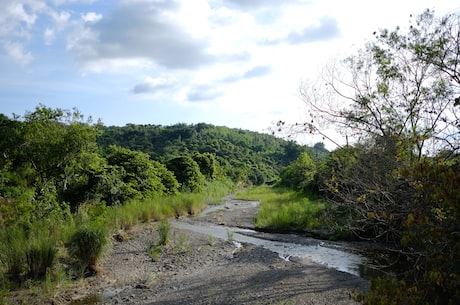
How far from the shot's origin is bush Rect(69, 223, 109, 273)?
11398 millimetres

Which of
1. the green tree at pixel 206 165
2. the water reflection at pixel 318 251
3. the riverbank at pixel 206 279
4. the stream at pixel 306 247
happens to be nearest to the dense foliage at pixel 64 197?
the riverbank at pixel 206 279

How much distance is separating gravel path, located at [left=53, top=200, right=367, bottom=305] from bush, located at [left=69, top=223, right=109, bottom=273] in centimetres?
51

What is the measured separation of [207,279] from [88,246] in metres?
3.66

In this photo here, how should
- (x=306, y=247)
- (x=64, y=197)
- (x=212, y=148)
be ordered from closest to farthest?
(x=306, y=247)
(x=64, y=197)
(x=212, y=148)

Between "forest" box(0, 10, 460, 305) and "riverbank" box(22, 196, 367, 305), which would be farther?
"riverbank" box(22, 196, 367, 305)

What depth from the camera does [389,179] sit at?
8.14 meters

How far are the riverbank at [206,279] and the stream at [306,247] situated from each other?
2.52ft

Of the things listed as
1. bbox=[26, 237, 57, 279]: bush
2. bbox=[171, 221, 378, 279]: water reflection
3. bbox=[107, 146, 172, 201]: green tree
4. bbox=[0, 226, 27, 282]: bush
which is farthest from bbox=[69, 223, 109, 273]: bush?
bbox=[107, 146, 172, 201]: green tree

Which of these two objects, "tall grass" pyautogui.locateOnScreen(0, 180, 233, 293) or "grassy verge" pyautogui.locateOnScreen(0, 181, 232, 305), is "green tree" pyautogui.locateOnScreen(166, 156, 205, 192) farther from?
"grassy verge" pyautogui.locateOnScreen(0, 181, 232, 305)

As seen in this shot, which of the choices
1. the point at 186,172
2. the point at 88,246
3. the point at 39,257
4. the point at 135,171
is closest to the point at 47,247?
the point at 39,257

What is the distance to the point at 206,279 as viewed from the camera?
37.1 feet

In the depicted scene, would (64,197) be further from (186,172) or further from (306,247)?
(186,172)

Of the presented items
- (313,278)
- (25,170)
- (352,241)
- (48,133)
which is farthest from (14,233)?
(352,241)

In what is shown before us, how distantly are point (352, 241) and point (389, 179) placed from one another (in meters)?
10.0
